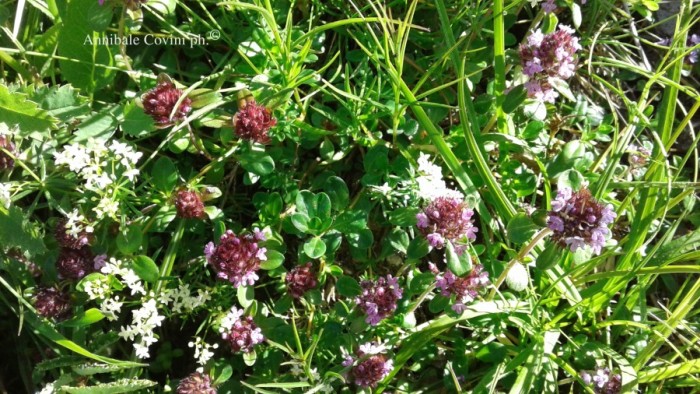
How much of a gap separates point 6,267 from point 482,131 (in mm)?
1602

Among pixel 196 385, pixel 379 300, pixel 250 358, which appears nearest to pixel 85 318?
pixel 196 385

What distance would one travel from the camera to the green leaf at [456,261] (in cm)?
186

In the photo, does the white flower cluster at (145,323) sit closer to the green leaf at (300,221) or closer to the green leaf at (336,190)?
the green leaf at (300,221)

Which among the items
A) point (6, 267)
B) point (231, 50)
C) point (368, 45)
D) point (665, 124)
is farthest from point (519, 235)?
point (6, 267)

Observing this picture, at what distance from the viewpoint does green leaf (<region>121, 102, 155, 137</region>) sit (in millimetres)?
2018

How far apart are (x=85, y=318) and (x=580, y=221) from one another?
1429 mm

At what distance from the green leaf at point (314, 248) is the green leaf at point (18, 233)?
776 mm

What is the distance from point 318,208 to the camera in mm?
2072

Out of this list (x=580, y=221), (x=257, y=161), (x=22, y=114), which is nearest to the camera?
(x=580, y=221)

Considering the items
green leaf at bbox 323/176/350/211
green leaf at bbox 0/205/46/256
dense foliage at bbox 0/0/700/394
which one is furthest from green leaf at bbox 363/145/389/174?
green leaf at bbox 0/205/46/256

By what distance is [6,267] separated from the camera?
6.95 ft

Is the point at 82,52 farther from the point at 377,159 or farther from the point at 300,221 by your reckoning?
the point at 377,159

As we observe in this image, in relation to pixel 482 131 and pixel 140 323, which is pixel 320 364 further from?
pixel 482 131

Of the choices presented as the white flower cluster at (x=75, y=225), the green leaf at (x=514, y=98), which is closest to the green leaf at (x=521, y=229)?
the green leaf at (x=514, y=98)
